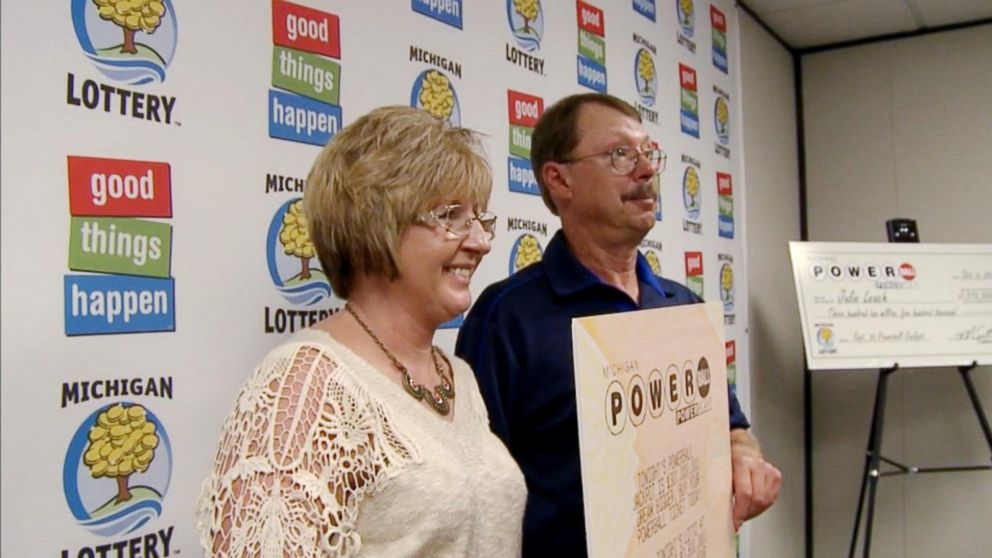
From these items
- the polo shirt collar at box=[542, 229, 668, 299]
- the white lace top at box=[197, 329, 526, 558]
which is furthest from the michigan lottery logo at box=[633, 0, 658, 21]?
the white lace top at box=[197, 329, 526, 558]

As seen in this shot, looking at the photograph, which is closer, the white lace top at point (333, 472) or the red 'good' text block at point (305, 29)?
the white lace top at point (333, 472)

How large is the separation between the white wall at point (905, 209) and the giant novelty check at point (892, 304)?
363 millimetres

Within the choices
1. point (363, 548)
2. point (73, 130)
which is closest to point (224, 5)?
point (73, 130)

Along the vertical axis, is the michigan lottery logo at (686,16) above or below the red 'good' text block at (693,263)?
above

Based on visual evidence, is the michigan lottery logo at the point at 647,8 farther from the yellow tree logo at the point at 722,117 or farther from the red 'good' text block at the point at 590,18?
the yellow tree logo at the point at 722,117

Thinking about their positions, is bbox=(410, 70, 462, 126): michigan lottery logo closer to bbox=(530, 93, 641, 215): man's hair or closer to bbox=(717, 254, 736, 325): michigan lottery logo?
bbox=(530, 93, 641, 215): man's hair

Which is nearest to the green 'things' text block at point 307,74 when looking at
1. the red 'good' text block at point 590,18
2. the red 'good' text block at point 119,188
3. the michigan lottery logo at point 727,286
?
the red 'good' text block at point 119,188

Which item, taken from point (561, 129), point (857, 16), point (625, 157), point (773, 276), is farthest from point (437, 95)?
point (857, 16)

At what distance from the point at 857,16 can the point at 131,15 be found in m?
3.57

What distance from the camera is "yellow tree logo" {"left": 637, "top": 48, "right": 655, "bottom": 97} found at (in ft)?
8.88

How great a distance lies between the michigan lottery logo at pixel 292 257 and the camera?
133cm

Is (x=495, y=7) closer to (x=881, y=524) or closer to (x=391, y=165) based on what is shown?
(x=391, y=165)

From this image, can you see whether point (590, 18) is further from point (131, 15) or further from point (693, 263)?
point (131, 15)

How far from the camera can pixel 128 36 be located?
111cm
